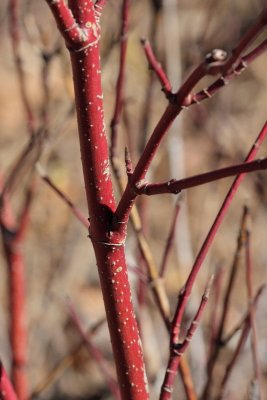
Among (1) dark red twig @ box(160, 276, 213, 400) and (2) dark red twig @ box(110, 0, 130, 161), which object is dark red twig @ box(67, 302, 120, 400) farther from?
(1) dark red twig @ box(160, 276, 213, 400)

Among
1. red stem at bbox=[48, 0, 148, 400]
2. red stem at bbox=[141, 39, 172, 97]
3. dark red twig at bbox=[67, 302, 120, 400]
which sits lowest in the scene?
dark red twig at bbox=[67, 302, 120, 400]

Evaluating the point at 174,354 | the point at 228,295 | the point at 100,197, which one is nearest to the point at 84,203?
the point at 228,295

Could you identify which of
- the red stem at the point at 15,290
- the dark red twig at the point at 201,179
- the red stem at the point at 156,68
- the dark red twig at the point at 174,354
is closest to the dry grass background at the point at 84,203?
the red stem at the point at 15,290

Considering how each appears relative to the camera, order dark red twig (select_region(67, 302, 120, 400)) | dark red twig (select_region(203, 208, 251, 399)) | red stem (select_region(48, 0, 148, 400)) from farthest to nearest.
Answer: dark red twig (select_region(67, 302, 120, 400))
dark red twig (select_region(203, 208, 251, 399))
red stem (select_region(48, 0, 148, 400))

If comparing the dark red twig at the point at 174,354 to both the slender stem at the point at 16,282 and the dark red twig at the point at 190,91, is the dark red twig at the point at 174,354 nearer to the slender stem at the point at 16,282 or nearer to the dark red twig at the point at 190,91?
the dark red twig at the point at 190,91

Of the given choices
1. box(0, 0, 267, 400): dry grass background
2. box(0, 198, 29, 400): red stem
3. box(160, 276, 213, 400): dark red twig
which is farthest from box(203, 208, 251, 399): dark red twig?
box(0, 0, 267, 400): dry grass background

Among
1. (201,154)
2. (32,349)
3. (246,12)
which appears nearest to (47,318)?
(32,349)

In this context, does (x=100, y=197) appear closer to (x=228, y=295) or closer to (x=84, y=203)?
(x=228, y=295)
